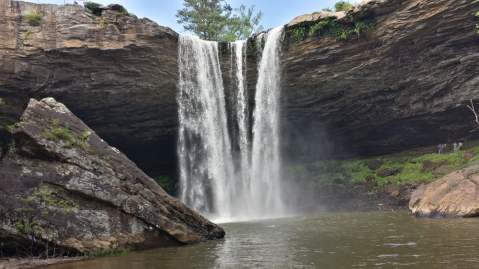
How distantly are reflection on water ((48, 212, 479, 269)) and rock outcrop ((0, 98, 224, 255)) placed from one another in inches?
40.0

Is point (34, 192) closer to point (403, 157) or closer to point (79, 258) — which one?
point (79, 258)

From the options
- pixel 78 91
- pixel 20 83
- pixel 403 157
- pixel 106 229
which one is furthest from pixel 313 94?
pixel 106 229

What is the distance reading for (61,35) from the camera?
22188 millimetres

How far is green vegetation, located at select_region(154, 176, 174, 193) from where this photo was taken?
32.3 metres

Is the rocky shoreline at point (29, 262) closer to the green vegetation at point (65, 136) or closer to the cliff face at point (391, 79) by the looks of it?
the green vegetation at point (65, 136)

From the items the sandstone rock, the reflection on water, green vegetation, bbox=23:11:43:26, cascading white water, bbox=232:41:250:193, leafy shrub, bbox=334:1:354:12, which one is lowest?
the reflection on water

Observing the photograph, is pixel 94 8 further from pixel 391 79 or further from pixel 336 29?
pixel 391 79

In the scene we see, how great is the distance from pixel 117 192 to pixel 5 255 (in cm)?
320

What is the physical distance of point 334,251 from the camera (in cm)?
977

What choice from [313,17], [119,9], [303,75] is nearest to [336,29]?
[313,17]

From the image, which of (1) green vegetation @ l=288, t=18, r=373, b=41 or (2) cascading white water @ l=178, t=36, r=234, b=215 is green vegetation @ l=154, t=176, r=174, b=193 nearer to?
(2) cascading white water @ l=178, t=36, r=234, b=215

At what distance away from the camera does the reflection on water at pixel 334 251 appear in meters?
8.26

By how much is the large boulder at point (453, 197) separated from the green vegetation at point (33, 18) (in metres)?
19.5

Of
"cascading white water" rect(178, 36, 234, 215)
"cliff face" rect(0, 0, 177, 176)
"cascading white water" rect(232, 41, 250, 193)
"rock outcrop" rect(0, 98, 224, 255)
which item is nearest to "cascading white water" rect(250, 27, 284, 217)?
"cascading white water" rect(232, 41, 250, 193)
